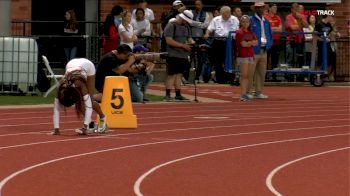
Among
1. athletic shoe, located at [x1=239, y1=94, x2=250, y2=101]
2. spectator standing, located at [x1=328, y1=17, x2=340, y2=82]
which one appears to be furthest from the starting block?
spectator standing, located at [x1=328, y1=17, x2=340, y2=82]

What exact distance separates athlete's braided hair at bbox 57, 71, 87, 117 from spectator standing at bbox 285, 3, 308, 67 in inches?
598

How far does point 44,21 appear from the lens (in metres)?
30.5

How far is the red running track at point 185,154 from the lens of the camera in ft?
33.4

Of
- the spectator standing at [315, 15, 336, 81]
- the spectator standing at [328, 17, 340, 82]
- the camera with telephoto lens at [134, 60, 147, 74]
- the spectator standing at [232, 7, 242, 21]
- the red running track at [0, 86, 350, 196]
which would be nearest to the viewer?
the red running track at [0, 86, 350, 196]

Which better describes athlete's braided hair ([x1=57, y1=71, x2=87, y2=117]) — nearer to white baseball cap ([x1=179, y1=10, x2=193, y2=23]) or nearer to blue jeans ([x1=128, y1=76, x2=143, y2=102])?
blue jeans ([x1=128, y1=76, x2=143, y2=102])

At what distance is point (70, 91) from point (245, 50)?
8450 mm

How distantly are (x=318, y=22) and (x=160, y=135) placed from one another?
17.6 meters

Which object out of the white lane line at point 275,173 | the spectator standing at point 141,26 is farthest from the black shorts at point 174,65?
the white lane line at point 275,173

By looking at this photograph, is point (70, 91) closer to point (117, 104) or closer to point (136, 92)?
point (117, 104)

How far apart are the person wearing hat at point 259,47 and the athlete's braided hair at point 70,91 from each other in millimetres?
8677

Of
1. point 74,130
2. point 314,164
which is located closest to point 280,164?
point 314,164

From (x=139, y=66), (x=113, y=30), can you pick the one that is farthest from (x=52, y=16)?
(x=139, y=66)

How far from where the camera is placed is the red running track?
10172 millimetres

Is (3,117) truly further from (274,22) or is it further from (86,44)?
(274,22)
